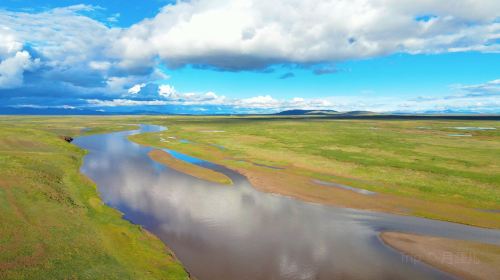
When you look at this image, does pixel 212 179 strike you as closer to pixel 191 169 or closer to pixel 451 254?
pixel 191 169

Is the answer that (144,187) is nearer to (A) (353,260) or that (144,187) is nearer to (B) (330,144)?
(A) (353,260)

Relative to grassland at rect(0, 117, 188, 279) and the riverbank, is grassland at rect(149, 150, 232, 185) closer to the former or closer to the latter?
grassland at rect(0, 117, 188, 279)

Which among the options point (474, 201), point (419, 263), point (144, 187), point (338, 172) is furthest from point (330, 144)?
point (419, 263)

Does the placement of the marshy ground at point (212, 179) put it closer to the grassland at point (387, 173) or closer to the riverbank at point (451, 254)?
the grassland at point (387, 173)

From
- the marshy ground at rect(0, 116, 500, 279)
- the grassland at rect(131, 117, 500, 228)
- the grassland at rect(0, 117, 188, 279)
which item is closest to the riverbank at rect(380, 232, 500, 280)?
the marshy ground at rect(0, 116, 500, 279)

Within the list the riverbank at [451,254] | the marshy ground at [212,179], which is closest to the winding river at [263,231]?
the riverbank at [451,254]

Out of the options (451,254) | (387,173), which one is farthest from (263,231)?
(387,173)
